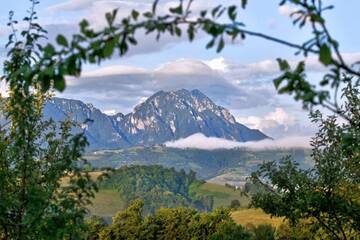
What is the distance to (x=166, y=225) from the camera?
443 ft

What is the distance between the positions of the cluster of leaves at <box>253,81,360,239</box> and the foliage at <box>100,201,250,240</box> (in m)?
108

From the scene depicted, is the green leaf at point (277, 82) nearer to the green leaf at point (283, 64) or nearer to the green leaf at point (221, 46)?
the green leaf at point (283, 64)

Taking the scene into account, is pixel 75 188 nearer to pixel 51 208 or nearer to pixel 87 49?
pixel 51 208

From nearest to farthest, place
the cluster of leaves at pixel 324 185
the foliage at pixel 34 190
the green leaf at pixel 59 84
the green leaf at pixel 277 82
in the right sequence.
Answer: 1. the green leaf at pixel 59 84
2. the green leaf at pixel 277 82
3. the foliage at pixel 34 190
4. the cluster of leaves at pixel 324 185

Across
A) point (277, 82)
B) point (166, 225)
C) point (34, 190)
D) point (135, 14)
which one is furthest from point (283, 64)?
point (166, 225)

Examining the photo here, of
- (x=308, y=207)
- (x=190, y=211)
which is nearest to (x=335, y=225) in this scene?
(x=308, y=207)

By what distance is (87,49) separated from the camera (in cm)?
455

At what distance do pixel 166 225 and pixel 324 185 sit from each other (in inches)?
4854

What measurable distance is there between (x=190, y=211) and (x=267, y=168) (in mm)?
127371

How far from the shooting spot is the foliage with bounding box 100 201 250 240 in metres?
128

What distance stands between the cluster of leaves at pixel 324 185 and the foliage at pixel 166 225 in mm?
108347

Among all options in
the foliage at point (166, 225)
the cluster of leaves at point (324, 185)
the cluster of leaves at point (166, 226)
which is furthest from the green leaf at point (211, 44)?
the foliage at point (166, 225)

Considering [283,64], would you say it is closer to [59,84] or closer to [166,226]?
[59,84]

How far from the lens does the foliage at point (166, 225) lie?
420ft
